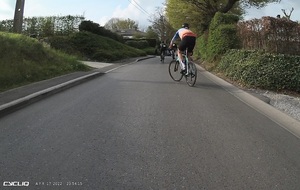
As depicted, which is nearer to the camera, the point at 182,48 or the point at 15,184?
the point at 15,184

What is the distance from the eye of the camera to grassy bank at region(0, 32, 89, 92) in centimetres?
1061

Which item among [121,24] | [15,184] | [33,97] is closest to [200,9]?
[33,97]

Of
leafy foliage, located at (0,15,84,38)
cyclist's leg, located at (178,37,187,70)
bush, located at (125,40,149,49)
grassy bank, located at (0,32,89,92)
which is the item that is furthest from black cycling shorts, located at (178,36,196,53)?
bush, located at (125,40,149,49)

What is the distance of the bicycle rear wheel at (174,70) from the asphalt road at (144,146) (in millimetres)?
4614

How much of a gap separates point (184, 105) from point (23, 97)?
3639 millimetres

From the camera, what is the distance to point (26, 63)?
40.4ft

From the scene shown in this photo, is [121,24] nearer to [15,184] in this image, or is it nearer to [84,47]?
[84,47]

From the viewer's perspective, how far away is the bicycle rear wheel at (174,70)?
13.4m

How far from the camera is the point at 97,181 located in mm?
4023

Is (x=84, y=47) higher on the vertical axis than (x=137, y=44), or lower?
lower

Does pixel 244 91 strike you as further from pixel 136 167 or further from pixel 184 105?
pixel 136 167

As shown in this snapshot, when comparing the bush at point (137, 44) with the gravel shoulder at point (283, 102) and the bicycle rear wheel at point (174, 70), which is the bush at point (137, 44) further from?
the gravel shoulder at point (283, 102)

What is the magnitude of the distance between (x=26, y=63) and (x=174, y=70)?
205 inches

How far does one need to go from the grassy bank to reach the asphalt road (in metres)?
2.51
